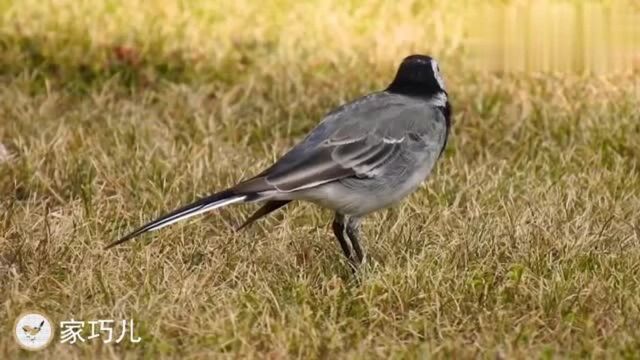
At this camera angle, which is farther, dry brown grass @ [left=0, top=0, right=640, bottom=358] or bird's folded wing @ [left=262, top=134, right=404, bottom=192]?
bird's folded wing @ [left=262, top=134, right=404, bottom=192]

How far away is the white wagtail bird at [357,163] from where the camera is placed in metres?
6.10

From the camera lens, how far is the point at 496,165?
8242mm

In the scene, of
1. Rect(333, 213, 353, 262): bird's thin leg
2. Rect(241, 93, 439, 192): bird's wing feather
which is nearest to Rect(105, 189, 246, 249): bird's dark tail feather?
Rect(241, 93, 439, 192): bird's wing feather

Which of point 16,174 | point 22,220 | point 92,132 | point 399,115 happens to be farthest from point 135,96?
point 399,115

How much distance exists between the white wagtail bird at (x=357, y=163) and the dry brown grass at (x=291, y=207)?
0.91 feet

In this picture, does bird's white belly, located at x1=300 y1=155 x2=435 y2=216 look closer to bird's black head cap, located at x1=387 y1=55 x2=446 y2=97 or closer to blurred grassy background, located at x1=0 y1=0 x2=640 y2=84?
bird's black head cap, located at x1=387 y1=55 x2=446 y2=97

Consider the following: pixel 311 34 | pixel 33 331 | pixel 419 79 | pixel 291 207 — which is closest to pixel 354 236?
pixel 419 79

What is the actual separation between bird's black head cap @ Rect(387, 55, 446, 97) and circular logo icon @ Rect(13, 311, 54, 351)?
6.42 feet

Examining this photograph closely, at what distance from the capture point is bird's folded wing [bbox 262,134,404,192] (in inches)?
239

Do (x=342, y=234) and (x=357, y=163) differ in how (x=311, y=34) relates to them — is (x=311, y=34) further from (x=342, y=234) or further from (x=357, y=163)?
(x=357, y=163)

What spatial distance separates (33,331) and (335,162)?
4.66ft

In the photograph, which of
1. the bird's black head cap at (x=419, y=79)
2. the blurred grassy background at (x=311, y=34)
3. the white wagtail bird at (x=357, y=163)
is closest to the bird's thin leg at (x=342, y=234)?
the white wagtail bird at (x=357, y=163)

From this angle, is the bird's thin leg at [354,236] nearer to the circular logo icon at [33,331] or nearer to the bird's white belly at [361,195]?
the bird's white belly at [361,195]

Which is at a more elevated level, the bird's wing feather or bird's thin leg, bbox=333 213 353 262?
the bird's wing feather
